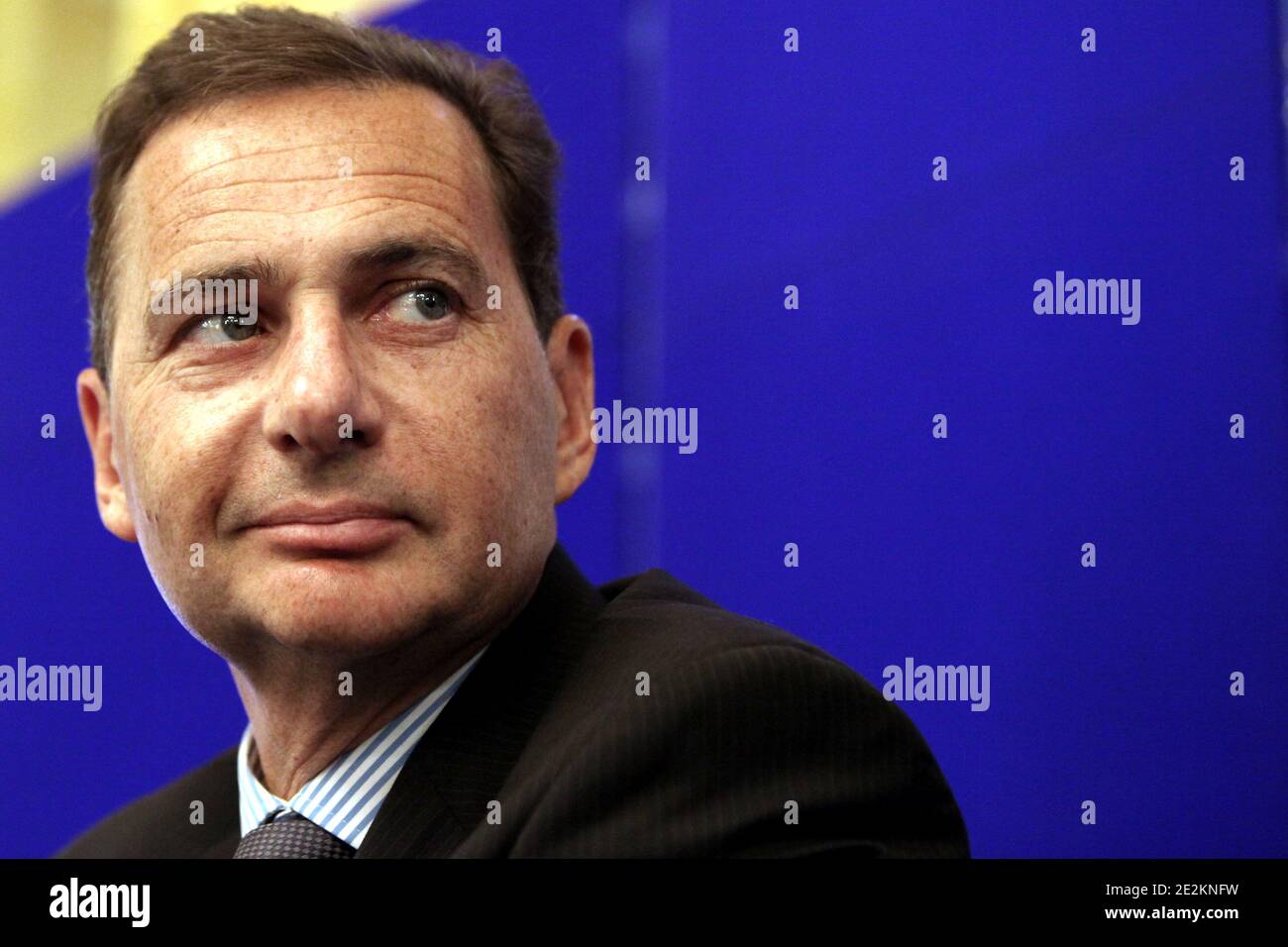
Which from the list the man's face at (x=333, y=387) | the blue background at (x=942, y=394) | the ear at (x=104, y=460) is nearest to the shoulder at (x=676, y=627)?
the man's face at (x=333, y=387)

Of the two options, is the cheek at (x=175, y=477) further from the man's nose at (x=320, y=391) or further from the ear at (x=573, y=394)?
the ear at (x=573, y=394)

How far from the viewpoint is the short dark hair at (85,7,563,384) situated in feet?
5.19

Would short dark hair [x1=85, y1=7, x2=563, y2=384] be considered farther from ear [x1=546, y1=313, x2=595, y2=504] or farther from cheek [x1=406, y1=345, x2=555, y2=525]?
cheek [x1=406, y1=345, x2=555, y2=525]

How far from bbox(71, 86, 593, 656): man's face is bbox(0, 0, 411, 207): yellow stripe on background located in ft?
2.44

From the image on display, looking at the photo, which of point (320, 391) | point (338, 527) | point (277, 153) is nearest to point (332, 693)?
point (338, 527)

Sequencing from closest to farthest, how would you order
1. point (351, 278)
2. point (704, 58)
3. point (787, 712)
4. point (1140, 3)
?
point (787, 712)
point (351, 278)
point (1140, 3)
point (704, 58)

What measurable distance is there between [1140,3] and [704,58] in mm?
659

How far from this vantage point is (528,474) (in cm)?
155

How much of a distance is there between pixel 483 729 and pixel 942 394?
34.5 inches

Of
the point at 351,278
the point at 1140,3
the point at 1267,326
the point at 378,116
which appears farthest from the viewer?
the point at 1140,3

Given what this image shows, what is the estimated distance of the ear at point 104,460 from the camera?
5.76 feet
